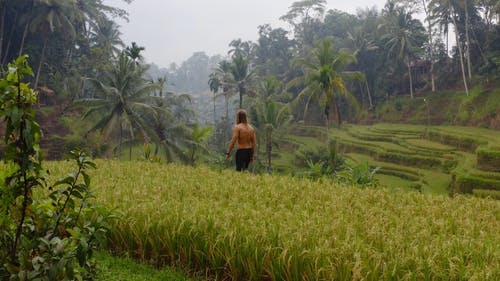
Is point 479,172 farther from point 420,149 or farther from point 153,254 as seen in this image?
point 153,254

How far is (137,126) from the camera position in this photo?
72.0 feet

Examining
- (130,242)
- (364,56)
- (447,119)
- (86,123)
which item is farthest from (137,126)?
(364,56)

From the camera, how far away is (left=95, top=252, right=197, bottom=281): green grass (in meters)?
4.02

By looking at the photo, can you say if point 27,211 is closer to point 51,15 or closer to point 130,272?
point 130,272

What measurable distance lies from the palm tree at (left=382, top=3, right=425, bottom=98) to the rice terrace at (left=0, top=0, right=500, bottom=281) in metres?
0.20

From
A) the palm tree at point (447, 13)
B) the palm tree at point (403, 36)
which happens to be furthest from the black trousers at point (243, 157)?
the palm tree at point (403, 36)

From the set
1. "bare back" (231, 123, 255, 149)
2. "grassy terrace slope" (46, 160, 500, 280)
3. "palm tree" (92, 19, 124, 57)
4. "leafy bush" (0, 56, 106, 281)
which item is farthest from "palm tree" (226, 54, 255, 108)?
"leafy bush" (0, 56, 106, 281)

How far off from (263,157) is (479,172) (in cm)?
2160

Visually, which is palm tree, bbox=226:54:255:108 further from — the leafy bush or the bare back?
the leafy bush

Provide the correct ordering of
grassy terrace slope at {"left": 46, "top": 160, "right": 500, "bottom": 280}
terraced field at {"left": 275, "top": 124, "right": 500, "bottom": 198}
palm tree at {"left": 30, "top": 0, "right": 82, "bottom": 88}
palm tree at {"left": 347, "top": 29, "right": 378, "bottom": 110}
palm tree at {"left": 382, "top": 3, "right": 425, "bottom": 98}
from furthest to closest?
1. palm tree at {"left": 347, "top": 29, "right": 378, "bottom": 110}
2. palm tree at {"left": 382, "top": 3, "right": 425, "bottom": 98}
3. palm tree at {"left": 30, "top": 0, "right": 82, "bottom": 88}
4. terraced field at {"left": 275, "top": 124, "right": 500, "bottom": 198}
5. grassy terrace slope at {"left": 46, "top": 160, "right": 500, "bottom": 280}

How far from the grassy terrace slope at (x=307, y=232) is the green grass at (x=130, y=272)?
0.61ft

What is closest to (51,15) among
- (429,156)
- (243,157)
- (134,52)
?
(134,52)

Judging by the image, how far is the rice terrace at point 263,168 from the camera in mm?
2744

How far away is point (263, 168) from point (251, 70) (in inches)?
599
